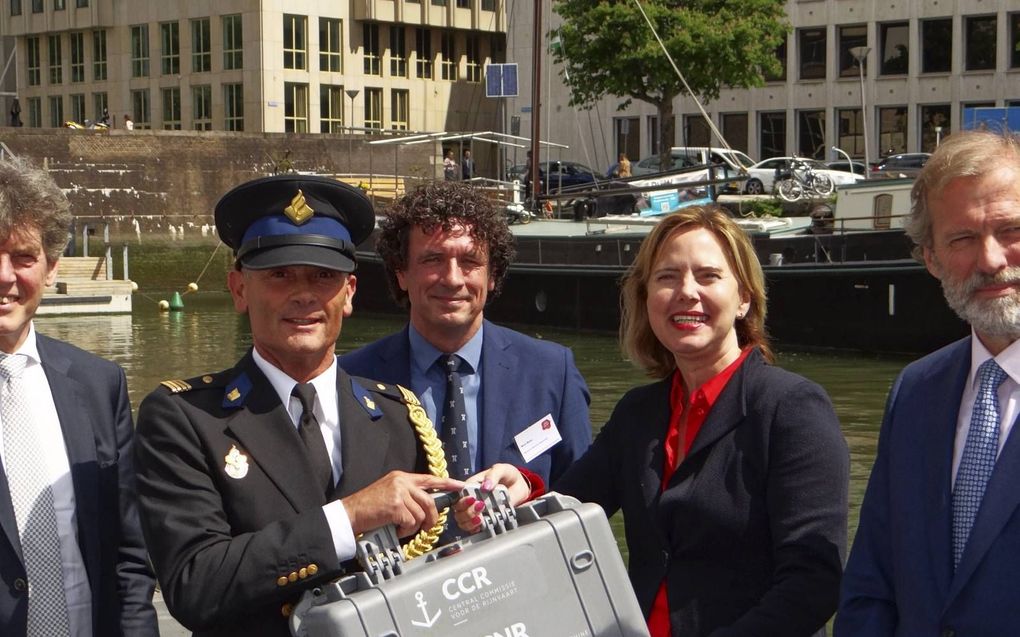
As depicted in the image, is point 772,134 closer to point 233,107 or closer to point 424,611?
point 233,107

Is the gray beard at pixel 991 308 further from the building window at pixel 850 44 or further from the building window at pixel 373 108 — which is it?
the building window at pixel 373 108

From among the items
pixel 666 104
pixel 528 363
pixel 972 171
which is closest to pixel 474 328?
pixel 528 363

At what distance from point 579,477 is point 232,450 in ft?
2.96

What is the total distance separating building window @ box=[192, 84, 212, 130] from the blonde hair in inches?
1949

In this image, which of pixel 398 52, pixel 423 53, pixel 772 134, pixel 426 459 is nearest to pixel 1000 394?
pixel 426 459

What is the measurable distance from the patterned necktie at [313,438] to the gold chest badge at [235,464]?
13 centimetres

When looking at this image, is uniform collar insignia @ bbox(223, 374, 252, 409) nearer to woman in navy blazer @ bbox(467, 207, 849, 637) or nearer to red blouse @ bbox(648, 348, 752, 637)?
woman in navy blazer @ bbox(467, 207, 849, 637)

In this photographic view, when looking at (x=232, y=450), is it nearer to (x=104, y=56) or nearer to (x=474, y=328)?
(x=474, y=328)

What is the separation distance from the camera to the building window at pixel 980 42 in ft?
150

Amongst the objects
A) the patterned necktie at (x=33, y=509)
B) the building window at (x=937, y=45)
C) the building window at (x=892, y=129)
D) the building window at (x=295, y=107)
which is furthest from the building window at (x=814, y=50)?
the patterned necktie at (x=33, y=509)

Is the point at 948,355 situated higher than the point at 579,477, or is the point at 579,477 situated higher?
the point at 948,355

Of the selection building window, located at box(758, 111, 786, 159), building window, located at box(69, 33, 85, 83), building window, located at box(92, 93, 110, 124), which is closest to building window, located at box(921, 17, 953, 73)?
building window, located at box(758, 111, 786, 159)

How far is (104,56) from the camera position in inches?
2169

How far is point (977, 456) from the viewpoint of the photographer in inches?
110
